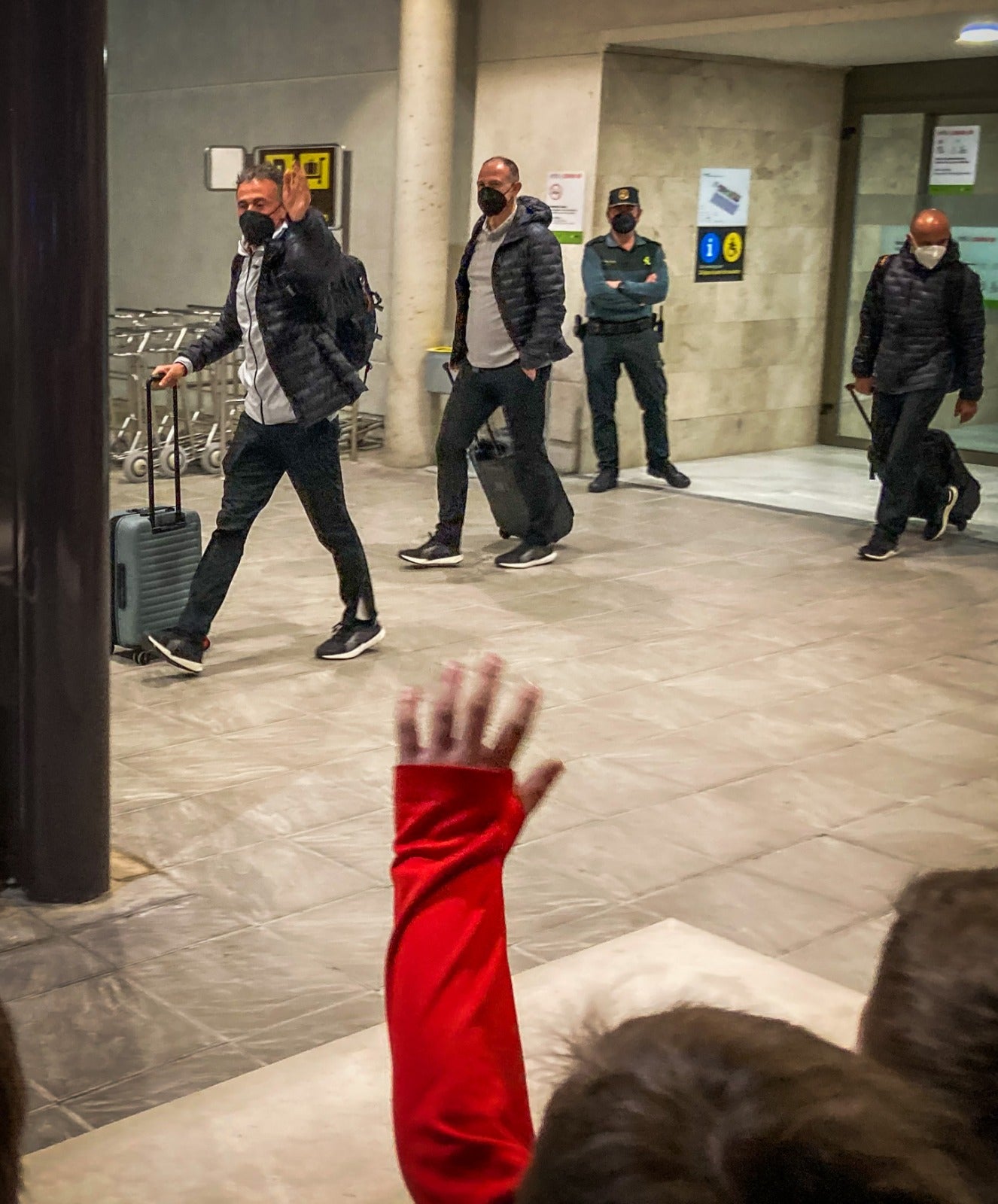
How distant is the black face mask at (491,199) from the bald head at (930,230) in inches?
86.8

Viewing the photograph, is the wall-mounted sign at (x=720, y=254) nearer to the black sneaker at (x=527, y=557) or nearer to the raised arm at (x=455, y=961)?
the black sneaker at (x=527, y=557)

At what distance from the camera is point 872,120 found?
42.3 feet

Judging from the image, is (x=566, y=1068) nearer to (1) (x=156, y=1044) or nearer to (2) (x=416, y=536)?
(1) (x=156, y=1044)

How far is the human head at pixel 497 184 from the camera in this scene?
26.5 ft

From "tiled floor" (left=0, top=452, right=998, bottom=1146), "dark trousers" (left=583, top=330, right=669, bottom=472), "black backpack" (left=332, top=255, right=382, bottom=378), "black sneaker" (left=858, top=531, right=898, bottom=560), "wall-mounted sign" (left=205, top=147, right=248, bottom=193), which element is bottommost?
"tiled floor" (left=0, top=452, right=998, bottom=1146)

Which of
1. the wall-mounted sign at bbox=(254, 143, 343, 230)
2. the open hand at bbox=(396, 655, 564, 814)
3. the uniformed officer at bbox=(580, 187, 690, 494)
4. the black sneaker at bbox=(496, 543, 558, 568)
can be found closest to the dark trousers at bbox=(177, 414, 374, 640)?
the black sneaker at bbox=(496, 543, 558, 568)

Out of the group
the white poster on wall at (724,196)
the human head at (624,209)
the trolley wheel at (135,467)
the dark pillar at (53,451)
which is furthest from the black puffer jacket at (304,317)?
the white poster on wall at (724,196)

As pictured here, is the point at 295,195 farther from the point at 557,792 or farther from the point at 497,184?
the point at 557,792

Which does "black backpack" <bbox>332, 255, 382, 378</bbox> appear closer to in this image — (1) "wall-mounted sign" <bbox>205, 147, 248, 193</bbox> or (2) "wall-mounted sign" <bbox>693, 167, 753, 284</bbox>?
(1) "wall-mounted sign" <bbox>205, 147, 248, 193</bbox>

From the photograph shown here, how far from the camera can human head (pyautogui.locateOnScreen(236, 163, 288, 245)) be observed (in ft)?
19.7

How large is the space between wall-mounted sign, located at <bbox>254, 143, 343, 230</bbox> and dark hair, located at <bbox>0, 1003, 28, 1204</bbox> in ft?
38.6

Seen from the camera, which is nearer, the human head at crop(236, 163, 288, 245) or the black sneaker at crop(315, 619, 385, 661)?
the human head at crop(236, 163, 288, 245)

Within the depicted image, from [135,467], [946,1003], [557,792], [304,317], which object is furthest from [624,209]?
[946,1003]

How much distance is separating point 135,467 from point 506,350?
3.75 m
